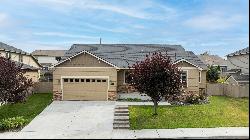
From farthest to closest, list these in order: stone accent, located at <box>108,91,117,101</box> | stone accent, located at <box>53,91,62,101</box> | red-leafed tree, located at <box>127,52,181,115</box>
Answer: stone accent, located at <box>53,91,62,101</box>, stone accent, located at <box>108,91,117,101</box>, red-leafed tree, located at <box>127,52,181,115</box>

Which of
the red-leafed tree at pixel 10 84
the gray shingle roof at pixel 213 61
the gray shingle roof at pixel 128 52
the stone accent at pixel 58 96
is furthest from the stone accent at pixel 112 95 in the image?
the gray shingle roof at pixel 213 61

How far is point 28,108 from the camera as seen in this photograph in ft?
87.8

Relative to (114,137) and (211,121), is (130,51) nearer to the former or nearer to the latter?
(211,121)

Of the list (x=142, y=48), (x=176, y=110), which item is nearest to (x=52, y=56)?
(x=142, y=48)

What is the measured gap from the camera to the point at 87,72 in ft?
99.3

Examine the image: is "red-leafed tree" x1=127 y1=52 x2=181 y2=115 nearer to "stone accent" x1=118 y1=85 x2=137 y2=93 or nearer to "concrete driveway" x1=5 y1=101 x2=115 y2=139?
"concrete driveway" x1=5 y1=101 x2=115 y2=139

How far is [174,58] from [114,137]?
17.6m

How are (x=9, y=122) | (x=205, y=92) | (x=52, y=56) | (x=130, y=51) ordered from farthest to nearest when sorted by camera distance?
(x=52, y=56), (x=130, y=51), (x=205, y=92), (x=9, y=122)

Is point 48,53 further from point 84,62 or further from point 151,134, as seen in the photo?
point 151,134

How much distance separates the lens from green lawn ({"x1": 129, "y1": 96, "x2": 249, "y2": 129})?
20.3 meters

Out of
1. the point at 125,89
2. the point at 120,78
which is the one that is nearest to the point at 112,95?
the point at 125,89

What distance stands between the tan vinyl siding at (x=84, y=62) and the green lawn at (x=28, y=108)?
344cm

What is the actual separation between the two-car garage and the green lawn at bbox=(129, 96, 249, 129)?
5.83 m

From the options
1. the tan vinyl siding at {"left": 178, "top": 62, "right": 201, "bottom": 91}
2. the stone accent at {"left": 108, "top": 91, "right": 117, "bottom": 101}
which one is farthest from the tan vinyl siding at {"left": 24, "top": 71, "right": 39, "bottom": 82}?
the tan vinyl siding at {"left": 178, "top": 62, "right": 201, "bottom": 91}
